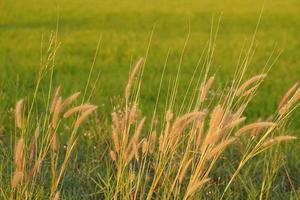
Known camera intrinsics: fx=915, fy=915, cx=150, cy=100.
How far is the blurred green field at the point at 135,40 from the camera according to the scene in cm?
1084

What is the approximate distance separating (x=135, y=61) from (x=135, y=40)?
35.9 ft

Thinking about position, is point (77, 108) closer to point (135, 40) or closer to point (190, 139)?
point (190, 139)

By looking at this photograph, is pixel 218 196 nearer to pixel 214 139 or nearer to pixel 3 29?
pixel 214 139

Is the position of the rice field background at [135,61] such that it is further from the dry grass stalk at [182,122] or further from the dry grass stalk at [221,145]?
the dry grass stalk at [221,145]

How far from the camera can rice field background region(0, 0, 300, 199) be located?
4621 millimetres

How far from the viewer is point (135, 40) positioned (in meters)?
17.0

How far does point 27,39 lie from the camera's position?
16578mm

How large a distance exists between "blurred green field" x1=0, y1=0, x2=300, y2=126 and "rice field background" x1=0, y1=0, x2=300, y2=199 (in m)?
0.03

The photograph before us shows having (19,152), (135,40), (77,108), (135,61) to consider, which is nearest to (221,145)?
(77,108)

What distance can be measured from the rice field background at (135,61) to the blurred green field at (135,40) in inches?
1.0

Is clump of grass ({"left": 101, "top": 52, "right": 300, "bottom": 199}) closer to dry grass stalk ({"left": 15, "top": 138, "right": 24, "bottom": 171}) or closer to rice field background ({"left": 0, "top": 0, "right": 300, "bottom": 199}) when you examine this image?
rice field background ({"left": 0, "top": 0, "right": 300, "bottom": 199})

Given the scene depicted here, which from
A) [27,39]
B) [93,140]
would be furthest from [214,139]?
[27,39]

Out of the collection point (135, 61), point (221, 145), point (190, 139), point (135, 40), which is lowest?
point (135, 40)

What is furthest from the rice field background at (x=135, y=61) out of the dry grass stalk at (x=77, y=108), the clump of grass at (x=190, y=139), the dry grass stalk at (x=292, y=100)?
the dry grass stalk at (x=77, y=108)
